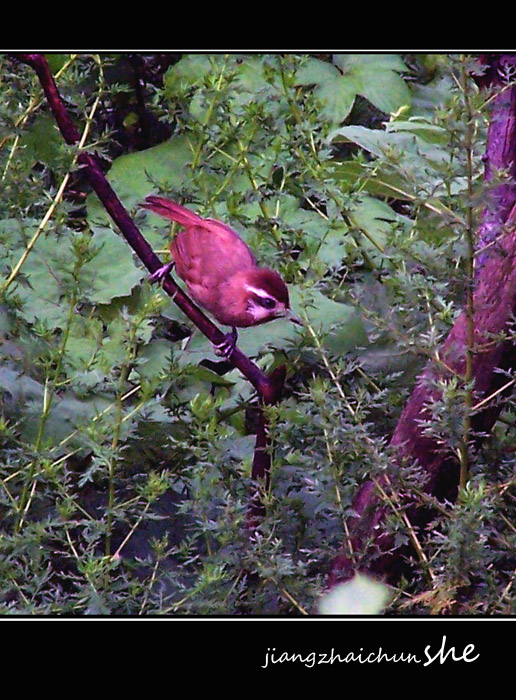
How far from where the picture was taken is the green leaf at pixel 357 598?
1.06 m

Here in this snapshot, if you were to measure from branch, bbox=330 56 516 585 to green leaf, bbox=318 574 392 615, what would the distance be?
2 centimetres

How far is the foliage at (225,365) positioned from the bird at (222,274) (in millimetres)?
21

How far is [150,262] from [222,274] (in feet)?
0.28

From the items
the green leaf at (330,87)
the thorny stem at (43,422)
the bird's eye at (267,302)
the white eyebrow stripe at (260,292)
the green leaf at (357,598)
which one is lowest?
the green leaf at (357,598)

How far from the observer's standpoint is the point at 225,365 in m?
1.23

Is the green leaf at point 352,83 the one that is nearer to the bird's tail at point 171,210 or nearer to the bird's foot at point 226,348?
the bird's tail at point 171,210

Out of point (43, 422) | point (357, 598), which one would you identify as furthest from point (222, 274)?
point (357, 598)

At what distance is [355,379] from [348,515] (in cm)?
16

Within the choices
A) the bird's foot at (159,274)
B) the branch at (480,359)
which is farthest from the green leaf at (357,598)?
the bird's foot at (159,274)

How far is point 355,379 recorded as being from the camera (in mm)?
1167

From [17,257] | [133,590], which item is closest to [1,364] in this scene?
[17,257]

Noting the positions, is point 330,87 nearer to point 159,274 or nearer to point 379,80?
point 379,80

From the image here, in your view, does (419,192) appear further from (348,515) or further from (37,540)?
(37,540)

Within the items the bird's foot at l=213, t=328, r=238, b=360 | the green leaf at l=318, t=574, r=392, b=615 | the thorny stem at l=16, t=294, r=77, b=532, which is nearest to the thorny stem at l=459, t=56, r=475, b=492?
the green leaf at l=318, t=574, r=392, b=615
